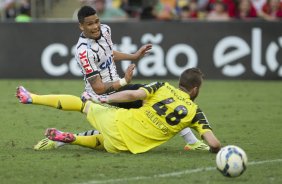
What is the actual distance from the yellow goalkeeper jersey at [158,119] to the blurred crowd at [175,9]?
38.8 feet

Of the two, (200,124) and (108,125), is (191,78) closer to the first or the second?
→ (200,124)

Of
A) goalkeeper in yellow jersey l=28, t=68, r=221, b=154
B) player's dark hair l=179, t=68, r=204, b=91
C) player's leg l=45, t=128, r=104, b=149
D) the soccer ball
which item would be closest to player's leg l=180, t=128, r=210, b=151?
goalkeeper in yellow jersey l=28, t=68, r=221, b=154

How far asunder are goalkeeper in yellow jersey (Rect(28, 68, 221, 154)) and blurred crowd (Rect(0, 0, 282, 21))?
463 inches

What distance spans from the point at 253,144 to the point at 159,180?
10.4 ft

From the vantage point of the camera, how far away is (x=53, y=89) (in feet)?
60.7

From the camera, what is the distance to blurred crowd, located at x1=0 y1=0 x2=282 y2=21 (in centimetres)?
2200

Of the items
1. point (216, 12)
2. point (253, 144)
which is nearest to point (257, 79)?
point (216, 12)

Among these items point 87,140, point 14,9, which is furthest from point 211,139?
point 14,9

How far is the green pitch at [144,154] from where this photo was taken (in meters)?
8.41

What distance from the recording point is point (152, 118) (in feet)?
32.4

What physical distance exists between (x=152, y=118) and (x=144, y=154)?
1.55 feet

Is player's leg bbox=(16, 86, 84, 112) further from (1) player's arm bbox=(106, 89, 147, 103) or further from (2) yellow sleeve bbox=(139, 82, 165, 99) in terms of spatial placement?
(2) yellow sleeve bbox=(139, 82, 165, 99)

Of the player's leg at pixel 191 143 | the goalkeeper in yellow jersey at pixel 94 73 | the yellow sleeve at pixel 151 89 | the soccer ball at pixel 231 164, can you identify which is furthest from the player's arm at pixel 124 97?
the soccer ball at pixel 231 164

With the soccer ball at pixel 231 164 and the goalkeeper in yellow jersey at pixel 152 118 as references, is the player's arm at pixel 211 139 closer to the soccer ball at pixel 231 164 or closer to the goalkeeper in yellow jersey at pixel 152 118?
the goalkeeper in yellow jersey at pixel 152 118
